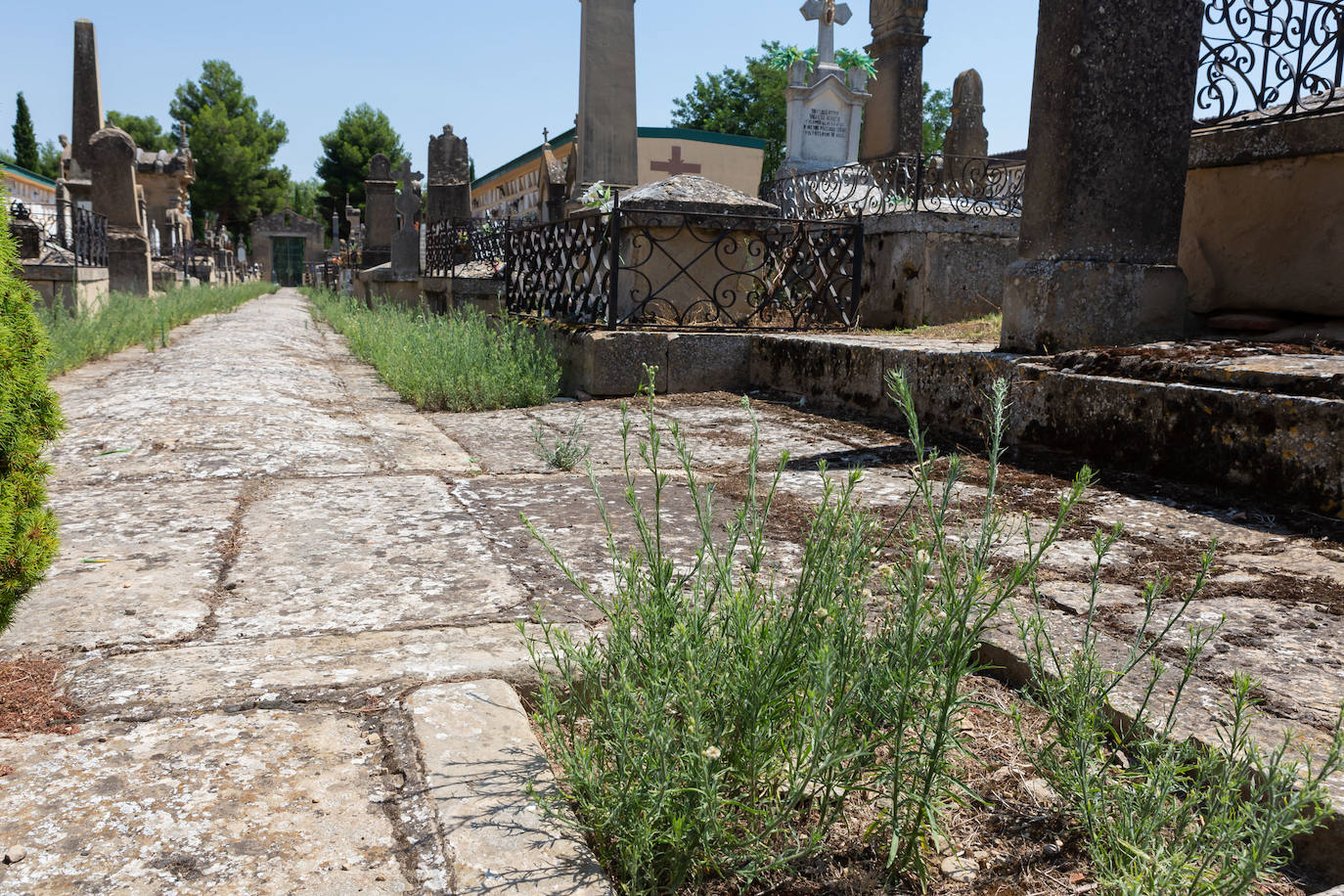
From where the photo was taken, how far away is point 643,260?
19.6 ft

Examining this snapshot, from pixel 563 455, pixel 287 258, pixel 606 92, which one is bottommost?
pixel 563 455

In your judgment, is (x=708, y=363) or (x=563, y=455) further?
(x=708, y=363)

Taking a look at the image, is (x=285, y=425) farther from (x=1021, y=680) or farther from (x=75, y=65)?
(x=75, y=65)

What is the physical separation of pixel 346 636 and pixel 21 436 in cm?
68

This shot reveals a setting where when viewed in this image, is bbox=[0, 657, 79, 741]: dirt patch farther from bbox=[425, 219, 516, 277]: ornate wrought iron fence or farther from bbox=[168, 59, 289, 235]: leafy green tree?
bbox=[168, 59, 289, 235]: leafy green tree

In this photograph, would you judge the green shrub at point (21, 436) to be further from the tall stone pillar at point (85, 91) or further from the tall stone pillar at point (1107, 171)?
the tall stone pillar at point (85, 91)

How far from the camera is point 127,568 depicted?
7.06ft

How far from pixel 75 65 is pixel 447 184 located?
12546 mm

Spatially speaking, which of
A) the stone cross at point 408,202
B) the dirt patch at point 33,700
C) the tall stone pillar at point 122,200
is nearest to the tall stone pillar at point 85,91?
the tall stone pillar at point 122,200

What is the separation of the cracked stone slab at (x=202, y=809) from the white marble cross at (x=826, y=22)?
15.4 m

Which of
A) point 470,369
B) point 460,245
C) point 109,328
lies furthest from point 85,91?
point 470,369

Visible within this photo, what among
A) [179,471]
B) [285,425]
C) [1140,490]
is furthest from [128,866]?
[285,425]

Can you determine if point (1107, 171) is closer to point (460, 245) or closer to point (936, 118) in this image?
point (460, 245)

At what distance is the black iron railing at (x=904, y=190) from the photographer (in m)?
7.71
